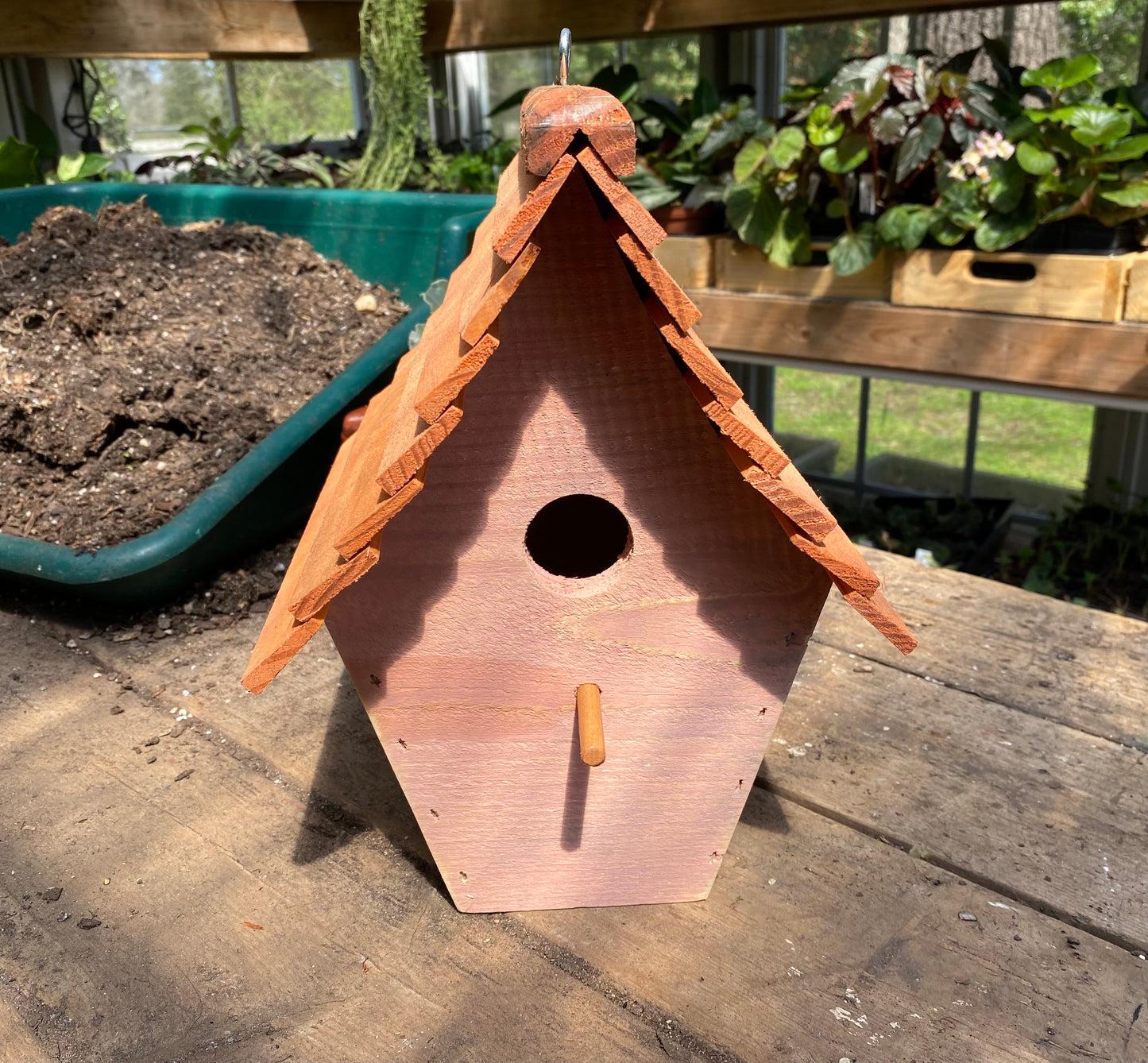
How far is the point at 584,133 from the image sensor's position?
2.13ft

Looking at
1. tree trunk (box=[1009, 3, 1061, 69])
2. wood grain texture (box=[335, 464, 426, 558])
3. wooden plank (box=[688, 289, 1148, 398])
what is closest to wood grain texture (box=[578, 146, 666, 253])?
wood grain texture (box=[335, 464, 426, 558])

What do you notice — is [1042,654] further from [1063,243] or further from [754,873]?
[1063,243]

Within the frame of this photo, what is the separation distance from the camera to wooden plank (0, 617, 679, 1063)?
0.82 m

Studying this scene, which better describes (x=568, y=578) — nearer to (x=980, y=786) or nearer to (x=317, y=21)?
(x=980, y=786)

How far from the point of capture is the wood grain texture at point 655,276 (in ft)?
2.21

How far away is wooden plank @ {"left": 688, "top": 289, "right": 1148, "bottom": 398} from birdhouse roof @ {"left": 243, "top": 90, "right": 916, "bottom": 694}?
136 centimetres

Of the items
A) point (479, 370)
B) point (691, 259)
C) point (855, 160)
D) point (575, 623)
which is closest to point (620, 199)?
point (479, 370)

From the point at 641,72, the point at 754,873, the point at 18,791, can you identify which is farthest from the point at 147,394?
the point at 641,72

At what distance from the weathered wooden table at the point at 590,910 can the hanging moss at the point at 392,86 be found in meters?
2.32

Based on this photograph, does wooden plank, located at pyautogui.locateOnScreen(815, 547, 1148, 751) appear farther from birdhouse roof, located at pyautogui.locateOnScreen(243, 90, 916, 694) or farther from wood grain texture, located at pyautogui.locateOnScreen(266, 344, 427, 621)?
wood grain texture, located at pyautogui.locateOnScreen(266, 344, 427, 621)

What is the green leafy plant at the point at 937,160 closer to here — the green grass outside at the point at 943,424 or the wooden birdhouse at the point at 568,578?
the green grass outside at the point at 943,424

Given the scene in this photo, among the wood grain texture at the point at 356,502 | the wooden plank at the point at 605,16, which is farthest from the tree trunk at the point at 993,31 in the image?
the wood grain texture at the point at 356,502

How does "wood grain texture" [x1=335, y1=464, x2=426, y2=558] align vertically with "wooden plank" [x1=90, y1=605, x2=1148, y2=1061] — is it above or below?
above

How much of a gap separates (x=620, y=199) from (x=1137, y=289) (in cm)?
164
